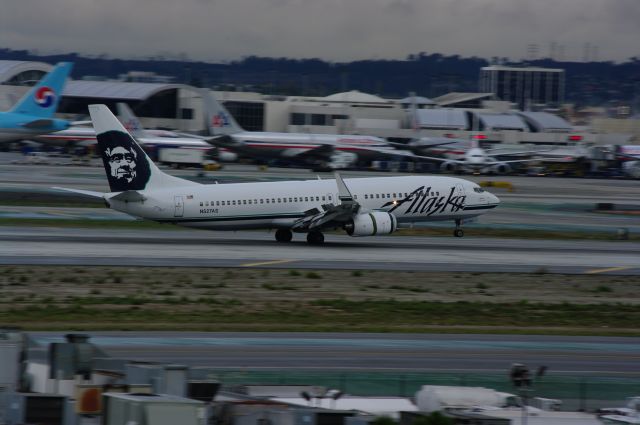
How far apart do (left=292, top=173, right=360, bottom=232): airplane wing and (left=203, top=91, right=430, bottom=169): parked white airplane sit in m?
68.2

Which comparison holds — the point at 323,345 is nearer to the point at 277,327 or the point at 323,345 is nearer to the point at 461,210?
the point at 277,327

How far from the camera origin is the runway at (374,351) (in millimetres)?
26406

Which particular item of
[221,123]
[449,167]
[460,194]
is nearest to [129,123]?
[221,123]

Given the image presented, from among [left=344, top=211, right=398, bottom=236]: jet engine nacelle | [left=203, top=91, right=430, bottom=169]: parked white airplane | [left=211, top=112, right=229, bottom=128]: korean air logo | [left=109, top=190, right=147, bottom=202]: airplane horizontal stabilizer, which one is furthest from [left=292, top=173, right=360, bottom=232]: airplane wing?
[left=211, top=112, right=229, bottom=128]: korean air logo

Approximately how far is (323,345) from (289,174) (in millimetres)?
80774

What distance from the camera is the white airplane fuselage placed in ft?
166

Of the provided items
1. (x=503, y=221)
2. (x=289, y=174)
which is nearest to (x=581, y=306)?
(x=503, y=221)

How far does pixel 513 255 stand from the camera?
53.2 metres

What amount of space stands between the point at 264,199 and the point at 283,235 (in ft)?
11.7

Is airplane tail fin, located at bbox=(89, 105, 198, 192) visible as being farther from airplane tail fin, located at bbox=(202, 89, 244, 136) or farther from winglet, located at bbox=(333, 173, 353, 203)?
airplane tail fin, located at bbox=(202, 89, 244, 136)

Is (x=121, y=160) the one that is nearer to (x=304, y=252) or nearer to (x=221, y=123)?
(x=304, y=252)

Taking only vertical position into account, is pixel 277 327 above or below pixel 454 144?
below

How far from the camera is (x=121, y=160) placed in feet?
164

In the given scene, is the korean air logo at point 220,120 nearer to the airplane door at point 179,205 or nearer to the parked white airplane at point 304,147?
the parked white airplane at point 304,147
